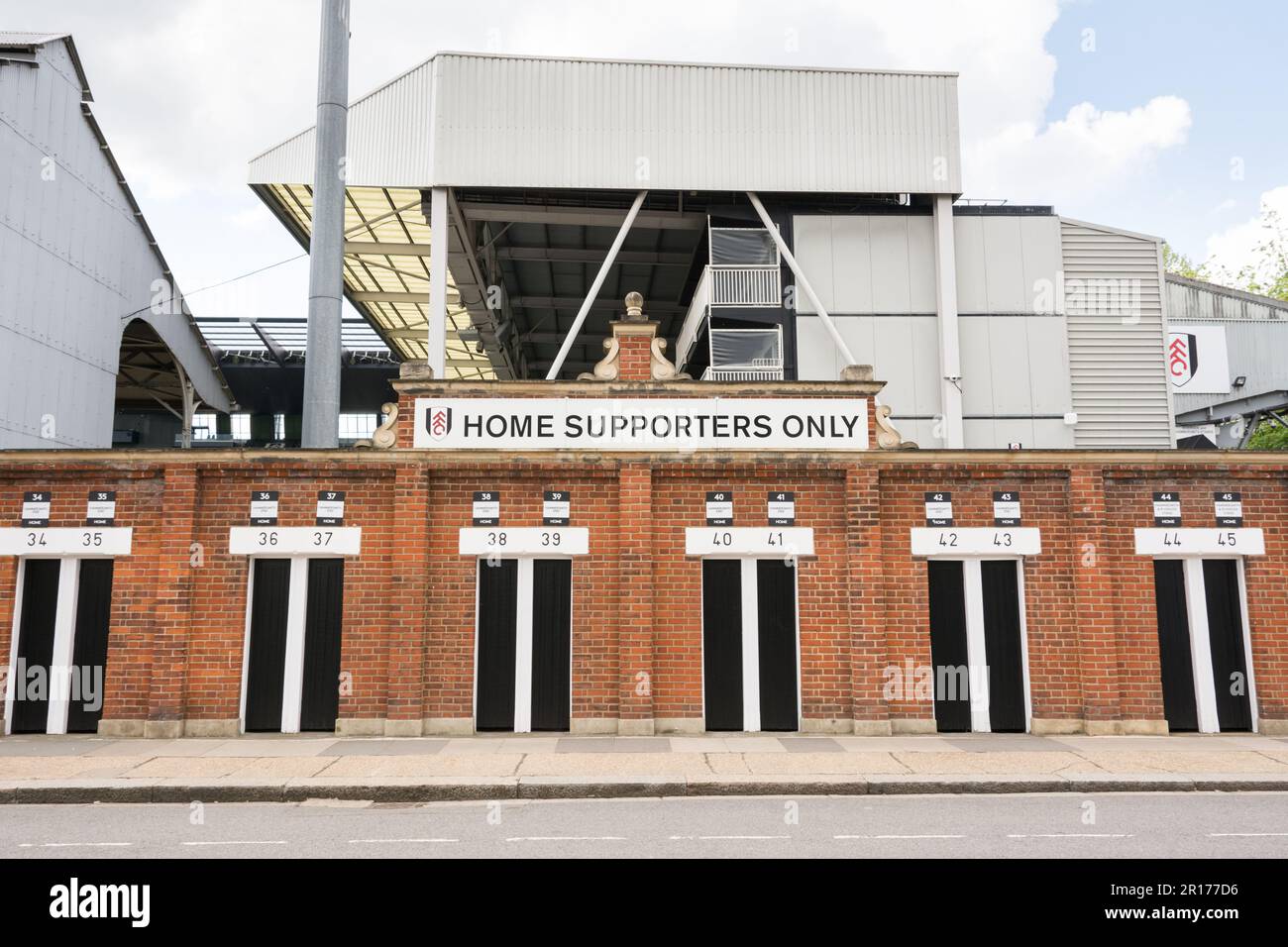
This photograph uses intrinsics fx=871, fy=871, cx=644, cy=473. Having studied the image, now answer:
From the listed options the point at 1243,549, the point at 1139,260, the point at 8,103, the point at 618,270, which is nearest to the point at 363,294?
the point at 618,270

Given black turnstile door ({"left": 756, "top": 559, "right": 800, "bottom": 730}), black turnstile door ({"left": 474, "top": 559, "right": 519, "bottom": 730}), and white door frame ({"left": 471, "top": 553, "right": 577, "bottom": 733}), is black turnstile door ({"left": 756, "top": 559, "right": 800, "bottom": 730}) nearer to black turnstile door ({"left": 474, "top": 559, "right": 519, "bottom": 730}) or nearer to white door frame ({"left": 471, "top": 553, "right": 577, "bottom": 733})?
white door frame ({"left": 471, "top": 553, "right": 577, "bottom": 733})

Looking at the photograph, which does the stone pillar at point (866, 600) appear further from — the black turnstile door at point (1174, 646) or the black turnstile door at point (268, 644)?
the black turnstile door at point (268, 644)

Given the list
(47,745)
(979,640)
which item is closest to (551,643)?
(979,640)

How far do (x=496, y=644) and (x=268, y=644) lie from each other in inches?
129

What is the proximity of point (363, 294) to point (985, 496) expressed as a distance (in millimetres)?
24517

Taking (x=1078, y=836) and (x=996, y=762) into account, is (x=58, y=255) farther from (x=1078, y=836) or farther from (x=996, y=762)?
(x=1078, y=836)

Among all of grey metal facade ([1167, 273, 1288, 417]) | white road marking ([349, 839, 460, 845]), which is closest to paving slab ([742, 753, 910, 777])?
white road marking ([349, 839, 460, 845])

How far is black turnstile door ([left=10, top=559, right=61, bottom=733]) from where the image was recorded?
40.7 ft

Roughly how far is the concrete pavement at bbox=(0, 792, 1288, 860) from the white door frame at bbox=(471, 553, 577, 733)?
3.23 metres

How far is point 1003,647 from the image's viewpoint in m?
12.6

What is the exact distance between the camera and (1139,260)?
75.0ft

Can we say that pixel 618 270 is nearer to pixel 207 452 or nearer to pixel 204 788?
pixel 207 452

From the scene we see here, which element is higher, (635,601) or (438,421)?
(438,421)

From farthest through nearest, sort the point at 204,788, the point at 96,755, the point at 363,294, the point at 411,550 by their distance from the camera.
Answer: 1. the point at 363,294
2. the point at 411,550
3. the point at 96,755
4. the point at 204,788
